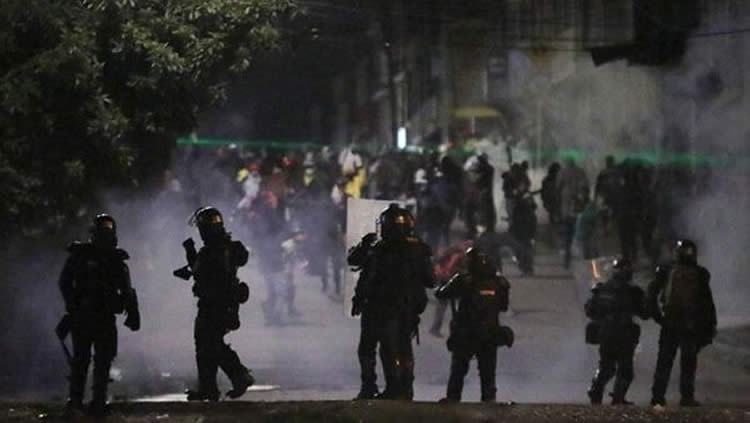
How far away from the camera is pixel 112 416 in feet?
34.5

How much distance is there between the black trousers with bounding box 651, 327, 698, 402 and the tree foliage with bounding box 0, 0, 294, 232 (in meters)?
4.47

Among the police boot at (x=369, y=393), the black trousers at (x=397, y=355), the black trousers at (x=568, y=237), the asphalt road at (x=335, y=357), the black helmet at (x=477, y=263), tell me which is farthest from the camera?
the black trousers at (x=568, y=237)

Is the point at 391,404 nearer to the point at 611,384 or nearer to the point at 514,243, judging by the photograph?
the point at 611,384

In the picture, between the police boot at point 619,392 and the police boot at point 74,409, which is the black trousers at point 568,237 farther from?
the police boot at point 74,409

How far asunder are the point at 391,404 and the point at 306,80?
55.3 metres

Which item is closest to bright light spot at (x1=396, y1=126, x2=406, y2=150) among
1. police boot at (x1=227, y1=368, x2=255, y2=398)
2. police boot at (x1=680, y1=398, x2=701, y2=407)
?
police boot at (x1=680, y1=398, x2=701, y2=407)

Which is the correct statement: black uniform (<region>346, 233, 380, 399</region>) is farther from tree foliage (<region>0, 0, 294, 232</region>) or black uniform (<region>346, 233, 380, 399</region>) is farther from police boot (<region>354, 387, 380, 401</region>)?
tree foliage (<region>0, 0, 294, 232</region>)

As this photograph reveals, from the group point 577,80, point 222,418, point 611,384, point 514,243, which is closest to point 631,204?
point 514,243

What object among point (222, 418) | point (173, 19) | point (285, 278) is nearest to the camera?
point (222, 418)

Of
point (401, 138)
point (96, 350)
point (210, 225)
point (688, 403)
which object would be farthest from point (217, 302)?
point (401, 138)

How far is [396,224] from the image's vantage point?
11.4 m

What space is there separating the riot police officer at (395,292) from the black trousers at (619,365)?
178 centimetres

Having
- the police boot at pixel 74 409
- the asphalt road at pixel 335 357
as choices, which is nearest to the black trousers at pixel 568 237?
the asphalt road at pixel 335 357

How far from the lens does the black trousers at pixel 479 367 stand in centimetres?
1226
